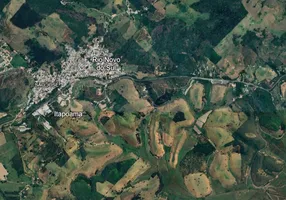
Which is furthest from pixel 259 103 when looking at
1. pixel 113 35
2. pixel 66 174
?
pixel 66 174

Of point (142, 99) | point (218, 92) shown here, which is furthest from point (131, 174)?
point (218, 92)

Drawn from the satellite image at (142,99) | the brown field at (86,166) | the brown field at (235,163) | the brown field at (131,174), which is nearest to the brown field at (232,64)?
the satellite image at (142,99)

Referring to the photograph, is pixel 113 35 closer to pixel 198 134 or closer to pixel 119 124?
pixel 119 124

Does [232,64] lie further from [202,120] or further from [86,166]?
[86,166]

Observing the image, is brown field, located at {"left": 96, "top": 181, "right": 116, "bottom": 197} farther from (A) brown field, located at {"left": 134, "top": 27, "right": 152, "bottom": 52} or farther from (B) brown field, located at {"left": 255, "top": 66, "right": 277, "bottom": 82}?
(B) brown field, located at {"left": 255, "top": 66, "right": 277, "bottom": 82}

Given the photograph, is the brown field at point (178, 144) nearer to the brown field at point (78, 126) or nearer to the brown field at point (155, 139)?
the brown field at point (155, 139)
